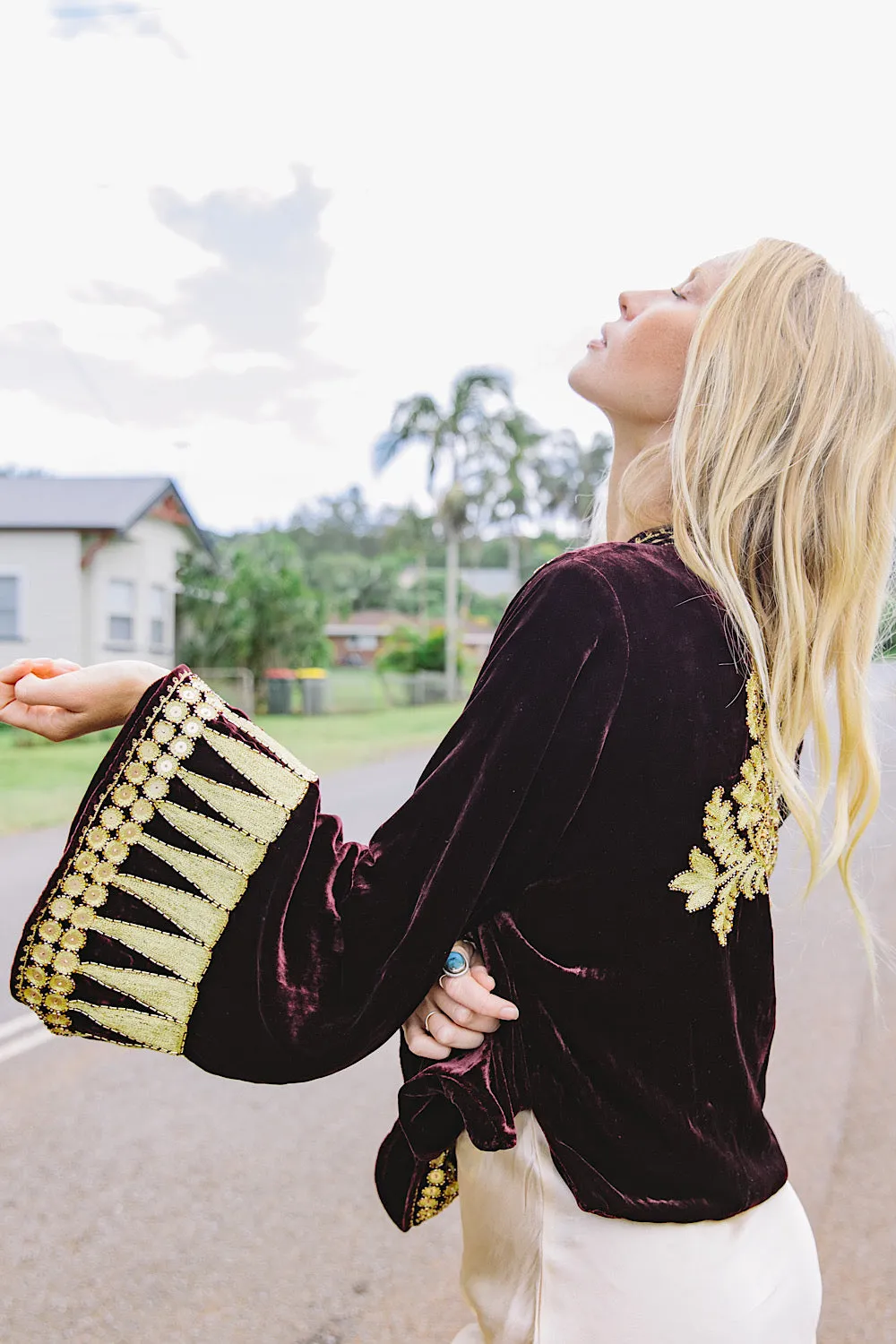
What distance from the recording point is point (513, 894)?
1.12 m

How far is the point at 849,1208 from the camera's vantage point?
3.19 meters

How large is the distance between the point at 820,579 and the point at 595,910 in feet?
1.44

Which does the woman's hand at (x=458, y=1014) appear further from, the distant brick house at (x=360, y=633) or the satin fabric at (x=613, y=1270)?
the distant brick house at (x=360, y=633)

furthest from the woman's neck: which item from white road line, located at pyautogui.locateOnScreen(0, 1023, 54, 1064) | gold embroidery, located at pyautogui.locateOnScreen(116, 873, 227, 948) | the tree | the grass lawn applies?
the tree

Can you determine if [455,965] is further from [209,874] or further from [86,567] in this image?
[86,567]

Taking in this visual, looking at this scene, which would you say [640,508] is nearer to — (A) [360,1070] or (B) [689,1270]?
(B) [689,1270]

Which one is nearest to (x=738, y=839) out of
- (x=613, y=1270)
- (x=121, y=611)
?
(x=613, y=1270)

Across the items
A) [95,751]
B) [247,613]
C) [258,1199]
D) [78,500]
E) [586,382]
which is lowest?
[95,751]

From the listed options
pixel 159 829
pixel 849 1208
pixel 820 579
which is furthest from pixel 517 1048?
pixel 849 1208

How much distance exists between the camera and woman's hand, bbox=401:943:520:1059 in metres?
1.10

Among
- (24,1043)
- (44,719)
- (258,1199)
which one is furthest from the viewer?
(24,1043)

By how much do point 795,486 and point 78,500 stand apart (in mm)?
19341

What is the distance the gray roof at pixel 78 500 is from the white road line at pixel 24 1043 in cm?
1488

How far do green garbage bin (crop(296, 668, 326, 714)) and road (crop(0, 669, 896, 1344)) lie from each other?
57.6ft
